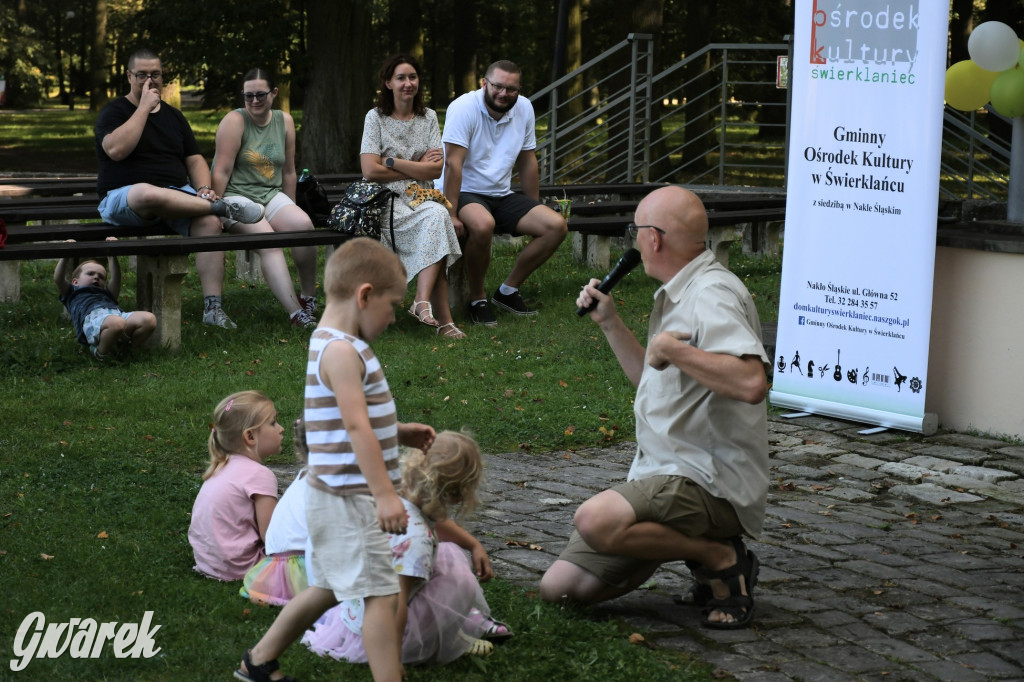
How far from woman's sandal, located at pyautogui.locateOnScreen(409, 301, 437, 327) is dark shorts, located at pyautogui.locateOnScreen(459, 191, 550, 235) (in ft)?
3.32

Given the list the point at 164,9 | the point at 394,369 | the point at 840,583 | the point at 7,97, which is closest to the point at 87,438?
the point at 394,369

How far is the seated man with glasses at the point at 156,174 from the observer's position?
28.1 feet

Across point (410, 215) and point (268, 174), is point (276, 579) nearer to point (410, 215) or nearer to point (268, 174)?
point (410, 215)

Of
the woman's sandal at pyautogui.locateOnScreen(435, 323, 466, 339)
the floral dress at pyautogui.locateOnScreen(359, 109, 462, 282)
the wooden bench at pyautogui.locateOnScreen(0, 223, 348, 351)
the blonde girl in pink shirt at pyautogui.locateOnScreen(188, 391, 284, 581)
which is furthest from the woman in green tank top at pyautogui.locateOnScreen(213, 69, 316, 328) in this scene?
the blonde girl in pink shirt at pyautogui.locateOnScreen(188, 391, 284, 581)

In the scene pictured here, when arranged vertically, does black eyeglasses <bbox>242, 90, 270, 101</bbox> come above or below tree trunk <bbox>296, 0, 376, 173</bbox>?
below

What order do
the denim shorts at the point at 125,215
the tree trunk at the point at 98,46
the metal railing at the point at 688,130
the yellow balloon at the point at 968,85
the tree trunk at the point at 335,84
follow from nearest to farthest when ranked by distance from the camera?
the yellow balloon at the point at 968,85, the denim shorts at the point at 125,215, the metal railing at the point at 688,130, the tree trunk at the point at 335,84, the tree trunk at the point at 98,46

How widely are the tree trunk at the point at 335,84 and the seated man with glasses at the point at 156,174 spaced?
11.0 metres

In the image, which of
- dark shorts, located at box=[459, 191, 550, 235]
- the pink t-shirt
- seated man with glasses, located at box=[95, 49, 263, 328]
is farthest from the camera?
dark shorts, located at box=[459, 191, 550, 235]

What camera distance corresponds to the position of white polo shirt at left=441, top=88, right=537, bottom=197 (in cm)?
930

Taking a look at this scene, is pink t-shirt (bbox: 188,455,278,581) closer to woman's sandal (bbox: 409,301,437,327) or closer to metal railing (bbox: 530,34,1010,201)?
woman's sandal (bbox: 409,301,437,327)

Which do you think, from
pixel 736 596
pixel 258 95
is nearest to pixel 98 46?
pixel 258 95

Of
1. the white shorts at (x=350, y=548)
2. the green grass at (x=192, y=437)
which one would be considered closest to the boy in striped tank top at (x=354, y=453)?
the white shorts at (x=350, y=548)

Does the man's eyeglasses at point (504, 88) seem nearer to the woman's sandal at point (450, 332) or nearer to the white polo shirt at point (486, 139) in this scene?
the white polo shirt at point (486, 139)

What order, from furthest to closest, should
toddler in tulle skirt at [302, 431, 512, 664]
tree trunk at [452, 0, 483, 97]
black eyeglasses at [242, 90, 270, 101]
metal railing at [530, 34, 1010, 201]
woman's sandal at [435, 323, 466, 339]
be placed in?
tree trunk at [452, 0, 483, 97]
metal railing at [530, 34, 1010, 201]
black eyeglasses at [242, 90, 270, 101]
woman's sandal at [435, 323, 466, 339]
toddler in tulle skirt at [302, 431, 512, 664]
